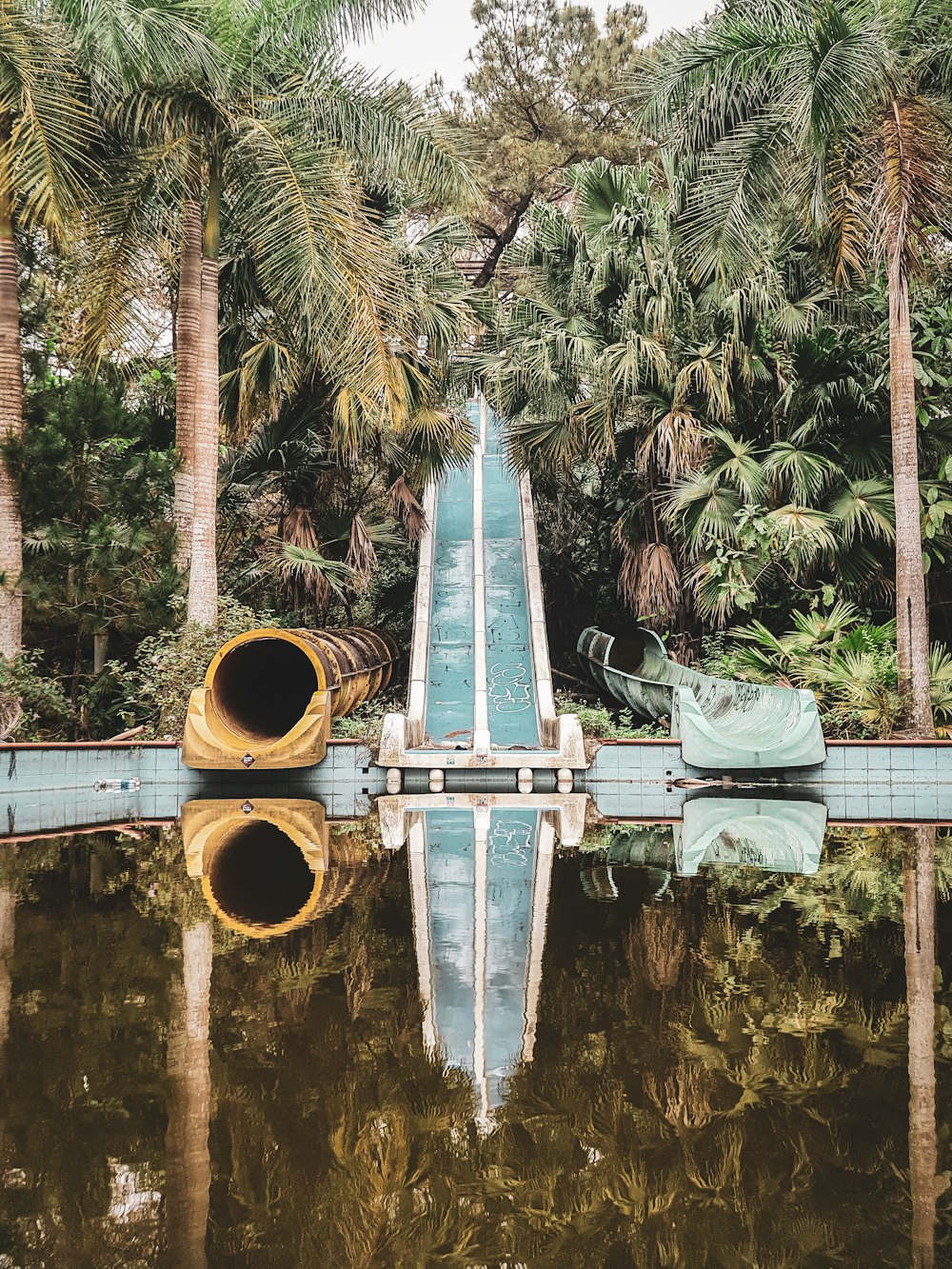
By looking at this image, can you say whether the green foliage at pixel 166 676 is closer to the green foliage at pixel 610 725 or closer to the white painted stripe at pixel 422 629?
the white painted stripe at pixel 422 629

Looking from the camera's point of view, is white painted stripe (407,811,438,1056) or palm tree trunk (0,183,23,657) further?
palm tree trunk (0,183,23,657)

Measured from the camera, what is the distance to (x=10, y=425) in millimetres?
13438

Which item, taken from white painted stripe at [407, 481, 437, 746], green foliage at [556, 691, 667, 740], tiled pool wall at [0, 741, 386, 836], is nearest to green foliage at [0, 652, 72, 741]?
tiled pool wall at [0, 741, 386, 836]

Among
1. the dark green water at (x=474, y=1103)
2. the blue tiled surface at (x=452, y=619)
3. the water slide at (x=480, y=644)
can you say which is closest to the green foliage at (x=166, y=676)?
the water slide at (x=480, y=644)

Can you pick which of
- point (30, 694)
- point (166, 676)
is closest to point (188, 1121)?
point (166, 676)

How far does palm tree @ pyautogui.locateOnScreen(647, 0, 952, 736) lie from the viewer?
12938mm

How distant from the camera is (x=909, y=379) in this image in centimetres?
1348

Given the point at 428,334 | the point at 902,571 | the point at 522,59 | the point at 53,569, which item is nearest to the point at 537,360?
the point at 428,334

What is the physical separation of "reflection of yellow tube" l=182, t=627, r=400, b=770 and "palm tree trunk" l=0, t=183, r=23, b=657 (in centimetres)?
252

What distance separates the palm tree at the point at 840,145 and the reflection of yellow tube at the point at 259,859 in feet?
24.5

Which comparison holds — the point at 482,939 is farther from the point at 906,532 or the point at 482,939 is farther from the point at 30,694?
the point at 906,532

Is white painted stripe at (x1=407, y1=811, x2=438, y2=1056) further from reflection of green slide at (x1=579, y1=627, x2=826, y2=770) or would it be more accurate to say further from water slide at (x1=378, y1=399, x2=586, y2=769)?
reflection of green slide at (x1=579, y1=627, x2=826, y2=770)

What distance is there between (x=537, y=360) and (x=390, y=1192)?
15.5 meters

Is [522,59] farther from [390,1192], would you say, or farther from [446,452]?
[390,1192]
